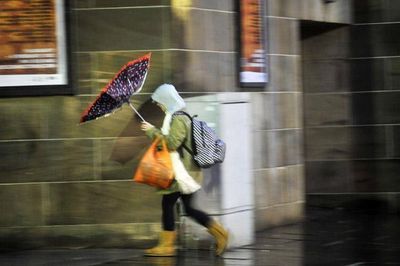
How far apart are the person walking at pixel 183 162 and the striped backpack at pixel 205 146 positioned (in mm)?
77

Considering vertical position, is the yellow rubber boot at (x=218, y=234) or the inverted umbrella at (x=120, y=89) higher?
the inverted umbrella at (x=120, y=89)

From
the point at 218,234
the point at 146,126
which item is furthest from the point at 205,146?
the point at 218,234

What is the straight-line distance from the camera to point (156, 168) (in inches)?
313

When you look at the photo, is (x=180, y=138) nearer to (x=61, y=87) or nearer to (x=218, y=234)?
(x=218, y=234)

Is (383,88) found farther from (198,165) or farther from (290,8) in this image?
(198,165)

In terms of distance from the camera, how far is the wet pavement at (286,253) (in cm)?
782

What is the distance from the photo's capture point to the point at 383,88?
11.6m

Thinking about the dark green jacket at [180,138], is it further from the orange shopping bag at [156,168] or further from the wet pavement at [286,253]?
the wet pavement at [286,253]

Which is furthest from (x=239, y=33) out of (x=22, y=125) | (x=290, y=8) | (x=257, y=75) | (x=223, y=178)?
→ (x=22, y=125)

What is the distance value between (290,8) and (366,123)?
227 centimetres

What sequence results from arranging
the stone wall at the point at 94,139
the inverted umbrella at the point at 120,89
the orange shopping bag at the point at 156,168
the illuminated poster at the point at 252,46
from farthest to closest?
the illuminated poster at the point at 252,46 → the stone wall at the point at 94,139 → the inverted umbrella at the point at 120,89 → the orange shopping bag at the point at 156,168

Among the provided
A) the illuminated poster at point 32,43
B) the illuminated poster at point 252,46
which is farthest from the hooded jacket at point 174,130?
the illuminated poster at point 252,46

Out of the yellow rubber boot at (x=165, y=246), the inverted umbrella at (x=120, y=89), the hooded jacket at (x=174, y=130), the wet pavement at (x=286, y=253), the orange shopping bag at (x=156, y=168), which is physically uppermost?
the inverted umbrella at (x=120, y=89)

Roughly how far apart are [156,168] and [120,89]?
0.95 metres
